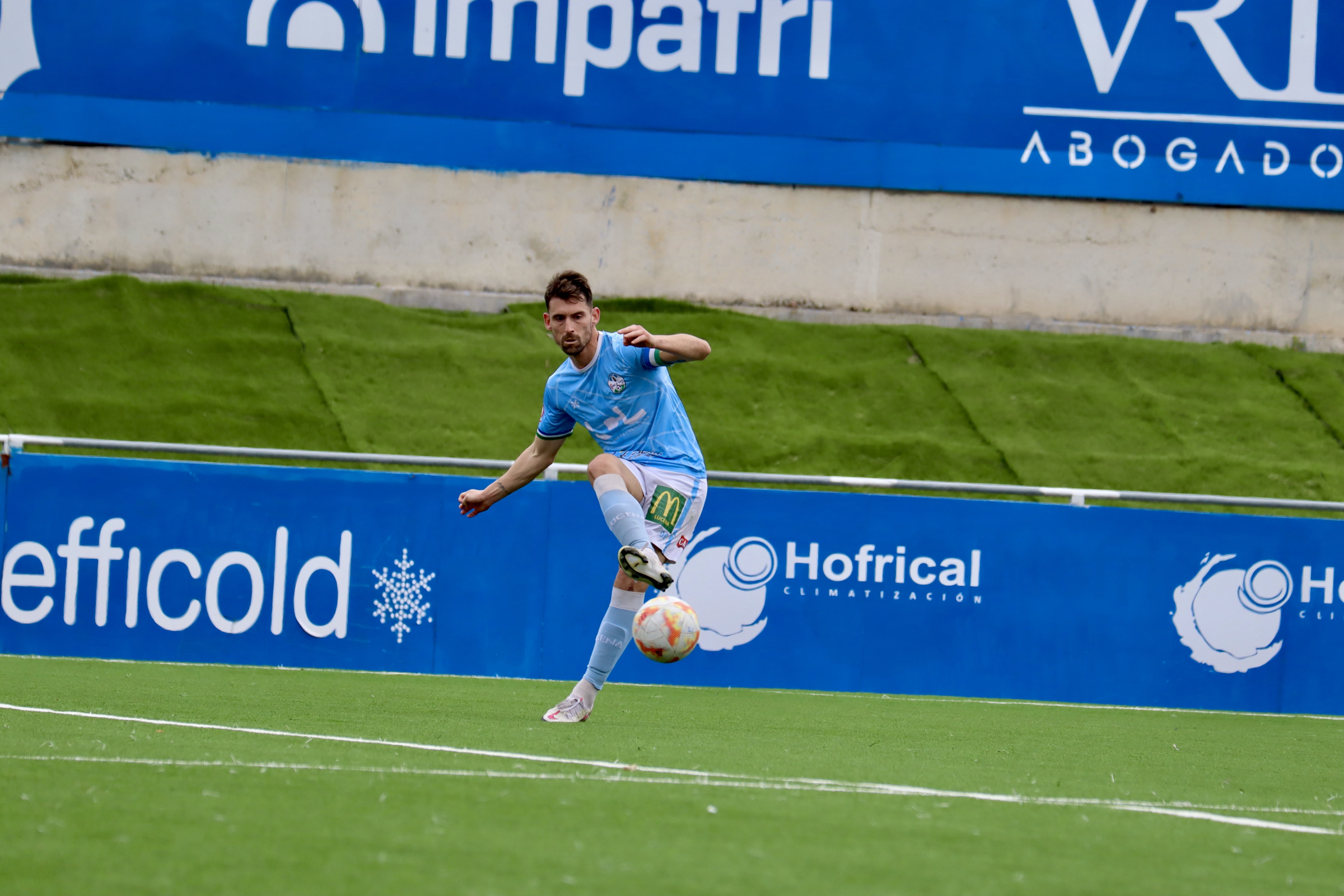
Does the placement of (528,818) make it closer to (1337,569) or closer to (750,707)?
(750,707)

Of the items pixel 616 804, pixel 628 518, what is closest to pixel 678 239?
pixel 628 518

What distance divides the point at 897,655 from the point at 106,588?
566 cm

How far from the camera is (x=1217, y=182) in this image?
1973 cm

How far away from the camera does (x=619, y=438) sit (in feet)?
23.6

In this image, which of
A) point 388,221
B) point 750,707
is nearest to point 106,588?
point 750,707

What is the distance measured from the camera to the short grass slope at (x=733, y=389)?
15.7 metres

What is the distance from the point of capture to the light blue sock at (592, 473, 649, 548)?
6.52 m

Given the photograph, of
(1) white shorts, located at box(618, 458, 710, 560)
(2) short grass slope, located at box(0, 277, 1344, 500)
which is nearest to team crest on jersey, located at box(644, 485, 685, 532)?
(1) white shorts, located at box(618, 458, 710, 560)

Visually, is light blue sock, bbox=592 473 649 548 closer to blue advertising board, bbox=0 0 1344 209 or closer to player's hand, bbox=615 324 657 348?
player's hand, bbox=615 324 657 348

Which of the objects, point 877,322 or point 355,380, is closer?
point 355,380

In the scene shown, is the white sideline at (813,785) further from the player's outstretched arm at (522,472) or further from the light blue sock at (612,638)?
the player's outstretched arm at (522,472)

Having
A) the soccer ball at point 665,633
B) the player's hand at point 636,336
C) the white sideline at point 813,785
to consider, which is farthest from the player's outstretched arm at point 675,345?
the white sideline at point 813,785

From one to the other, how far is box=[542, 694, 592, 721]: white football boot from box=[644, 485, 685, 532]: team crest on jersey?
966 mm

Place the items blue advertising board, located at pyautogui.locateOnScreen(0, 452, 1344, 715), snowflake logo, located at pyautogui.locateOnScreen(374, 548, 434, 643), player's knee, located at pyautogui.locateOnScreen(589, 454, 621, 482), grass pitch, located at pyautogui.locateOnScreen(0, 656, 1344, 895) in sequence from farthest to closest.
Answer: snowflake logo, located at pyautogui.locateOnScreen(374, 548, 434, 643) < blue advertising board, located at pyautogui.locateOnScreen(0, 452, 1344, 715) < player's knee, located at pyautogui.locateOnScreen(589, 454, 621, 482) < grass pitch, located at pyautogui.locateOnScreen(0, 656, 1344, 895)
